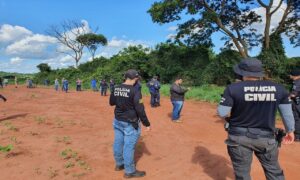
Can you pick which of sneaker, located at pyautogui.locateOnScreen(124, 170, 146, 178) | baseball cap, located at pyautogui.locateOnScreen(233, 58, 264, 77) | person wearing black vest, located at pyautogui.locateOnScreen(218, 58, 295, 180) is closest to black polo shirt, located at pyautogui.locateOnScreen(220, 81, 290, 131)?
person wearing black vest, located at pyautogui.locateOnScreen(218, 58, 295, 180)

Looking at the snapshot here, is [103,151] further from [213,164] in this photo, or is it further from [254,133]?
[254,133]

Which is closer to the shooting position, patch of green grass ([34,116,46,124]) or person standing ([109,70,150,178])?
person standing ([109,70,150,178])

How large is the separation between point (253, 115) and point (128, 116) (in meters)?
2.43

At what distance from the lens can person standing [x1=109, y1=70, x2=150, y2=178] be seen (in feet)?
19.0

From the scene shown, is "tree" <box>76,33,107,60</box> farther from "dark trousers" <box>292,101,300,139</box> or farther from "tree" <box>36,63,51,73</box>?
"dark trousers" <box>292,101,300,139</box>

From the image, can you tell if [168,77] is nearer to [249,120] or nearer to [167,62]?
[167,62]

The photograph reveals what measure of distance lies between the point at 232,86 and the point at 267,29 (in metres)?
21.8

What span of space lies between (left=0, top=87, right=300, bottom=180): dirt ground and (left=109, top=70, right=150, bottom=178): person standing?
1.56ft

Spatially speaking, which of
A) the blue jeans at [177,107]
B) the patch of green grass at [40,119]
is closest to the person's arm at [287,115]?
the blue jeans at [177,107]

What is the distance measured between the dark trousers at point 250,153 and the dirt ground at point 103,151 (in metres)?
1.85

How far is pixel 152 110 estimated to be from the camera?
593 inches

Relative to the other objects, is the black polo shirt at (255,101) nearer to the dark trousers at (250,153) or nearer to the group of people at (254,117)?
the group of people at (254,117)

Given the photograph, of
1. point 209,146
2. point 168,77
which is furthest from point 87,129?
point 168,77

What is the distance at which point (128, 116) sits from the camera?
582cm
